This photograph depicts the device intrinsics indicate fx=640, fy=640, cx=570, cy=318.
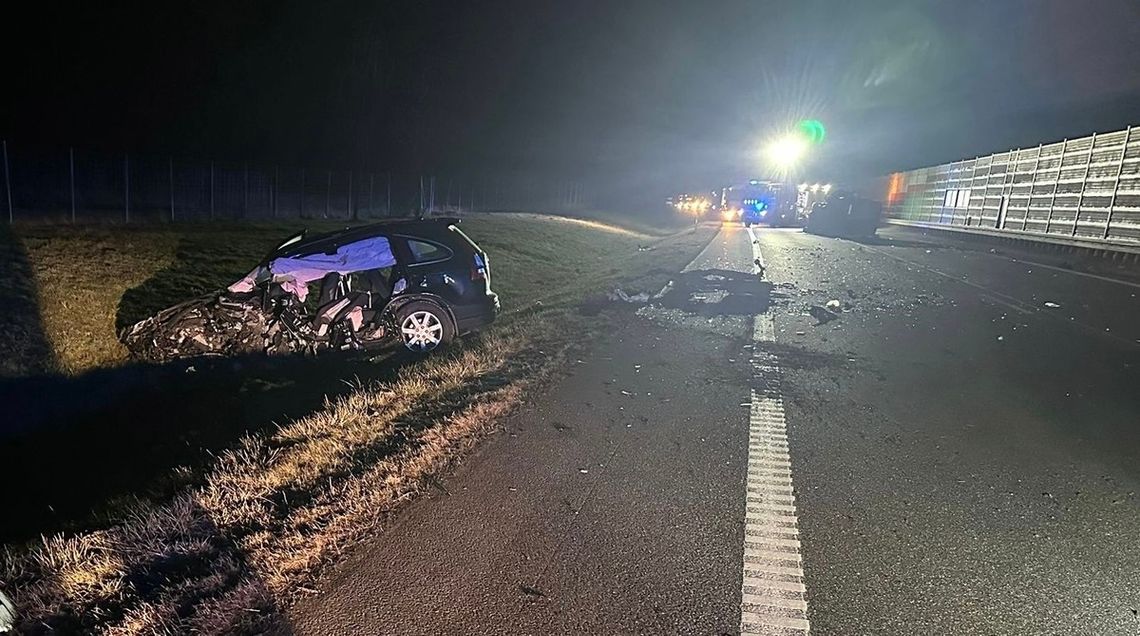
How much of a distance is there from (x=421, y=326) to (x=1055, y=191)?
21.0 metres

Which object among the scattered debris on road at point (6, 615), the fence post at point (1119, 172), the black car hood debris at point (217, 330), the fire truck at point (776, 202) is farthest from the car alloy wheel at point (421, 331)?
the fire truck at point (776, 202)

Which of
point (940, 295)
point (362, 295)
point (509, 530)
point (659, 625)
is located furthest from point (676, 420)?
point (940, 295)

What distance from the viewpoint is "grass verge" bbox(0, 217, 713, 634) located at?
288 cm

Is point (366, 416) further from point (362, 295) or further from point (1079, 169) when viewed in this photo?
point (1079, 169)

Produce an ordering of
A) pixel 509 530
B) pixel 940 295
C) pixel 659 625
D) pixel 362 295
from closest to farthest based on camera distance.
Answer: pixel 659 625 → pixel 509 530 → pixel 362 295 → pixel 940 295

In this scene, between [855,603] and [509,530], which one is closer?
[855,603]

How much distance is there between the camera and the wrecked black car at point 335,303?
768 cm

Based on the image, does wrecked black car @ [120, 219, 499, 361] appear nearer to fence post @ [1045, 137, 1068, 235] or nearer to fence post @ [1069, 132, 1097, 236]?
fence post @ [1069, 132, 1097, 236]

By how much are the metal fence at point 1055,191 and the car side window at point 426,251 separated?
16475 millimetres

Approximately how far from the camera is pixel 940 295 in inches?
503

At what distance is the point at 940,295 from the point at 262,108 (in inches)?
1328

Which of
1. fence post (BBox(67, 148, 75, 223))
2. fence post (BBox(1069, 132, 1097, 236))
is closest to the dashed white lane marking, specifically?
fence post (BBox(1069, 132, 1097, 236))

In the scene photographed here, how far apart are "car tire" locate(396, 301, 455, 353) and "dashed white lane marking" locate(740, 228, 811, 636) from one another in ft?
13.0

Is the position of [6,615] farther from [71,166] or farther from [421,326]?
[71,166]
